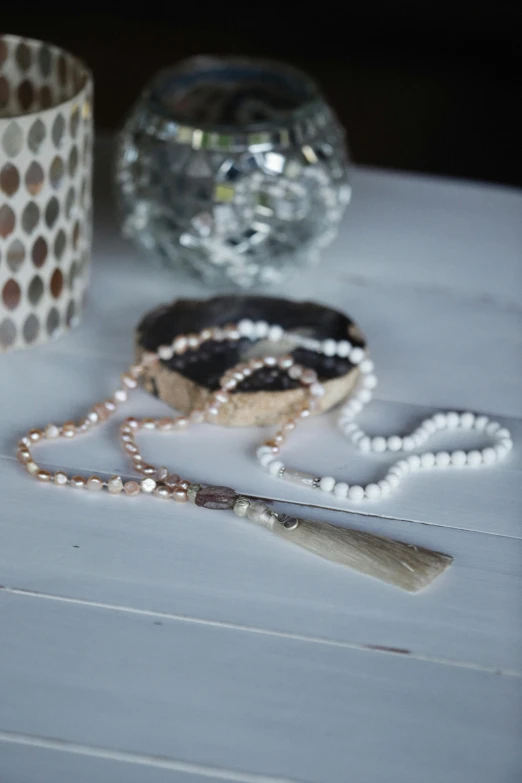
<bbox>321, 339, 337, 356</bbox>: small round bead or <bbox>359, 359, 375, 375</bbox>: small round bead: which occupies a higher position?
<bbox>321, 339, 337, 356</bbox>: small round bead

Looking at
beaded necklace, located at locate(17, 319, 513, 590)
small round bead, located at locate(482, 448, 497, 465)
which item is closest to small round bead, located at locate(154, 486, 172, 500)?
beaded necklace, located at locate(17, 319, 513, 590)

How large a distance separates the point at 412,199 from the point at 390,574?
1.85 feet

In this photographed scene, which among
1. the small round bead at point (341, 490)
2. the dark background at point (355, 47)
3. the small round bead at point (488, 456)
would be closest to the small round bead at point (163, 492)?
the small round bead at point (341, 490)

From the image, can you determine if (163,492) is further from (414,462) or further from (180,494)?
(414,462)

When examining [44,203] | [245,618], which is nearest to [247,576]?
[245,618]

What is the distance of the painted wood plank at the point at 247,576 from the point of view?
0.52m

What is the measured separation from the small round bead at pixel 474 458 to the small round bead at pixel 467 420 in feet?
0.13

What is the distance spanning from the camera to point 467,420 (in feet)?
2.26

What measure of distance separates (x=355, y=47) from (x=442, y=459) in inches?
78.2

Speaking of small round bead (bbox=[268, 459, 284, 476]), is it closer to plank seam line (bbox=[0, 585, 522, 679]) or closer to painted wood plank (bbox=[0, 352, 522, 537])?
painted wood plank (bbox=[0, 352, 522, 537])

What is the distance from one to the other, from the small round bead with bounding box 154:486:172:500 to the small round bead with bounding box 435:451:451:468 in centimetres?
18

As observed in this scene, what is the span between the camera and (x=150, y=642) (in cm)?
50

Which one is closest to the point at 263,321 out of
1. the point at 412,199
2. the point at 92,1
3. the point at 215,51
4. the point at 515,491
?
the point at 515,491

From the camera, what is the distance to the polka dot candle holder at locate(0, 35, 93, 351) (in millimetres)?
667
